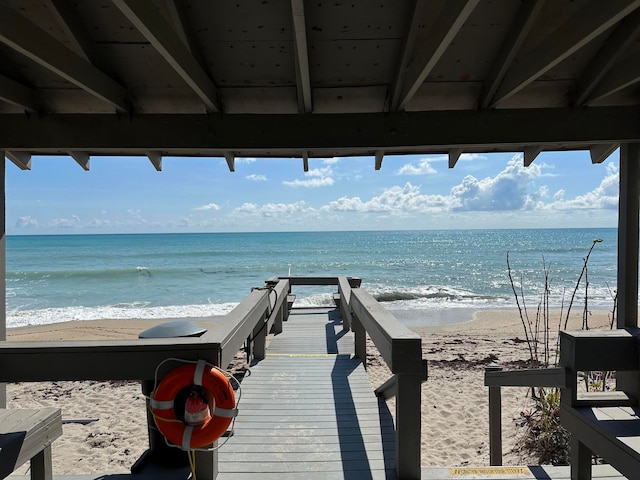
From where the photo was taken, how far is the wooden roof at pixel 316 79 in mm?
2680

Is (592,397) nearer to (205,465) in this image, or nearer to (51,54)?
(205,465)

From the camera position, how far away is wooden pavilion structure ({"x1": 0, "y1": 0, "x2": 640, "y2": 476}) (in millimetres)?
2701

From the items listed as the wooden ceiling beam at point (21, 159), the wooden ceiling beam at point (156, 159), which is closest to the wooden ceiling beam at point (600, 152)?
the wooden ceiling beam at point (156, 159)

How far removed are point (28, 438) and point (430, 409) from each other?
5.47m

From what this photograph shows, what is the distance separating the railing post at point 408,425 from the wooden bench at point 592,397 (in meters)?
0.85

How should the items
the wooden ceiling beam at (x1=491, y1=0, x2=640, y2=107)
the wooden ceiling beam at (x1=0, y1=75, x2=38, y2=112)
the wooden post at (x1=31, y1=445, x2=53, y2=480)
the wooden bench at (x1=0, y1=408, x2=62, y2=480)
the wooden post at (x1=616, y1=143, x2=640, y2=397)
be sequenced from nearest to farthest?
1. the wooden bench at (x1=0, y1=408, x2=62, y2=480)
2. the wooden post at (x1=31, y1=445, x2=53, y2=480)
3. the wooden ceiling beam at (x1=491, y1=0, x2=640, y2=107)
4. the wooden ceiling beam at (x1=0, y1=75, x2=38, y2=112)
5. the wooden post at (x1=616, y1=143, x2=640, y2=397)

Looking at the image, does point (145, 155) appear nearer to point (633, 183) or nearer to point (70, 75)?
point (70, 75)

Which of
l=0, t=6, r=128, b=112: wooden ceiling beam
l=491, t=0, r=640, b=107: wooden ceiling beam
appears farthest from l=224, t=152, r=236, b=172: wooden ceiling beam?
l=491, t=0, r=640, b=107: wooden ceiling beam

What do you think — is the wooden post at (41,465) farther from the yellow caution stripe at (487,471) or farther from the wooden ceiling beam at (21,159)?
the wooden ceiling beam at (21,159)

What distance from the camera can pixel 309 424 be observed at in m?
3.08

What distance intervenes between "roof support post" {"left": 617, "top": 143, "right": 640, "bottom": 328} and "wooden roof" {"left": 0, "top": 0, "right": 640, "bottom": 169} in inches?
7.9

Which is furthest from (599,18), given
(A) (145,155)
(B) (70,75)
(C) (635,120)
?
(A) (145,155)

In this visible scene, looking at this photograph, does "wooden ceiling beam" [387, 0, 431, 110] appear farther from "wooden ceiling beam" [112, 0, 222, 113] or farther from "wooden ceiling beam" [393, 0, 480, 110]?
"wooden ceiling beam" [112, 0, 222, 113]

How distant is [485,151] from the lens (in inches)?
168
